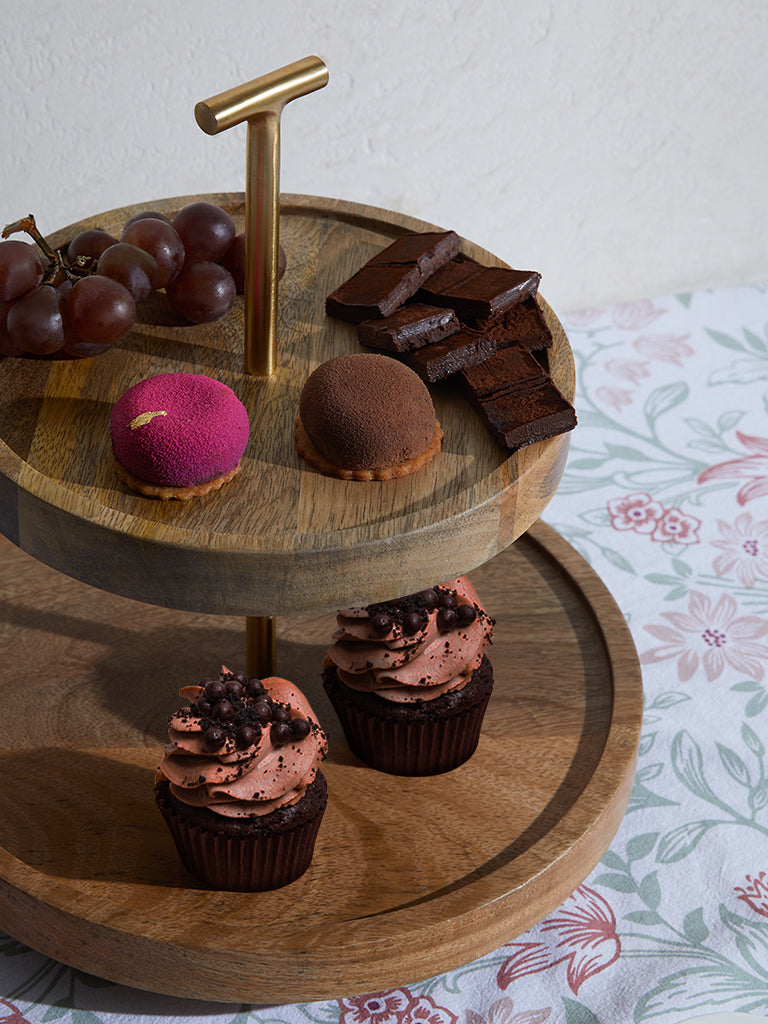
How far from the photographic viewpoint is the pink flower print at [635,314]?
8.50 feet

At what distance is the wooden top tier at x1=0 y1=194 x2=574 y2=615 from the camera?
101 cm

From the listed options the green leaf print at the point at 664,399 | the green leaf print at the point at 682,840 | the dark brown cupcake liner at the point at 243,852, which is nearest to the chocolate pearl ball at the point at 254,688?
the dark brown cupcake liner at the point at 243,852

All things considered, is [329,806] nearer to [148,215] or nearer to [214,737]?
[214,737]

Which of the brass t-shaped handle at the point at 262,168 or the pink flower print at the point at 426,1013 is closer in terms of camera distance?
the brass t-shaped handle at the point at 262,168

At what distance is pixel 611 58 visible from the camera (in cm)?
223

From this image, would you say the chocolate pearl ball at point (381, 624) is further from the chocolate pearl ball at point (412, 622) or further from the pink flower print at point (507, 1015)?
the pink flower print at point (507, 1015)

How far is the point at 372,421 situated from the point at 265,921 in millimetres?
561

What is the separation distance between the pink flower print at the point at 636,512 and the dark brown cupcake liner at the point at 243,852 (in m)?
0.94

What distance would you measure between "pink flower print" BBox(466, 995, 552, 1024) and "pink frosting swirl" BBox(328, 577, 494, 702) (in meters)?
0.36

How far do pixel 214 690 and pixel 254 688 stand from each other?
0.05 meters

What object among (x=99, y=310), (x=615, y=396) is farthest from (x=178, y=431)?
(x=615, y=396)

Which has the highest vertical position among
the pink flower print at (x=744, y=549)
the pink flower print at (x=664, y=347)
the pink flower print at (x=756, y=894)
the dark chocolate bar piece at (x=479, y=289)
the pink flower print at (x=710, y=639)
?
the dark chocolate bar piece at (x=479, y=289)

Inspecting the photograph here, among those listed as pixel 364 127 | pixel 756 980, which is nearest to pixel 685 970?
pixel 756 980

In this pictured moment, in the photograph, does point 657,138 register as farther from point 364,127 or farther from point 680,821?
point 680,821
